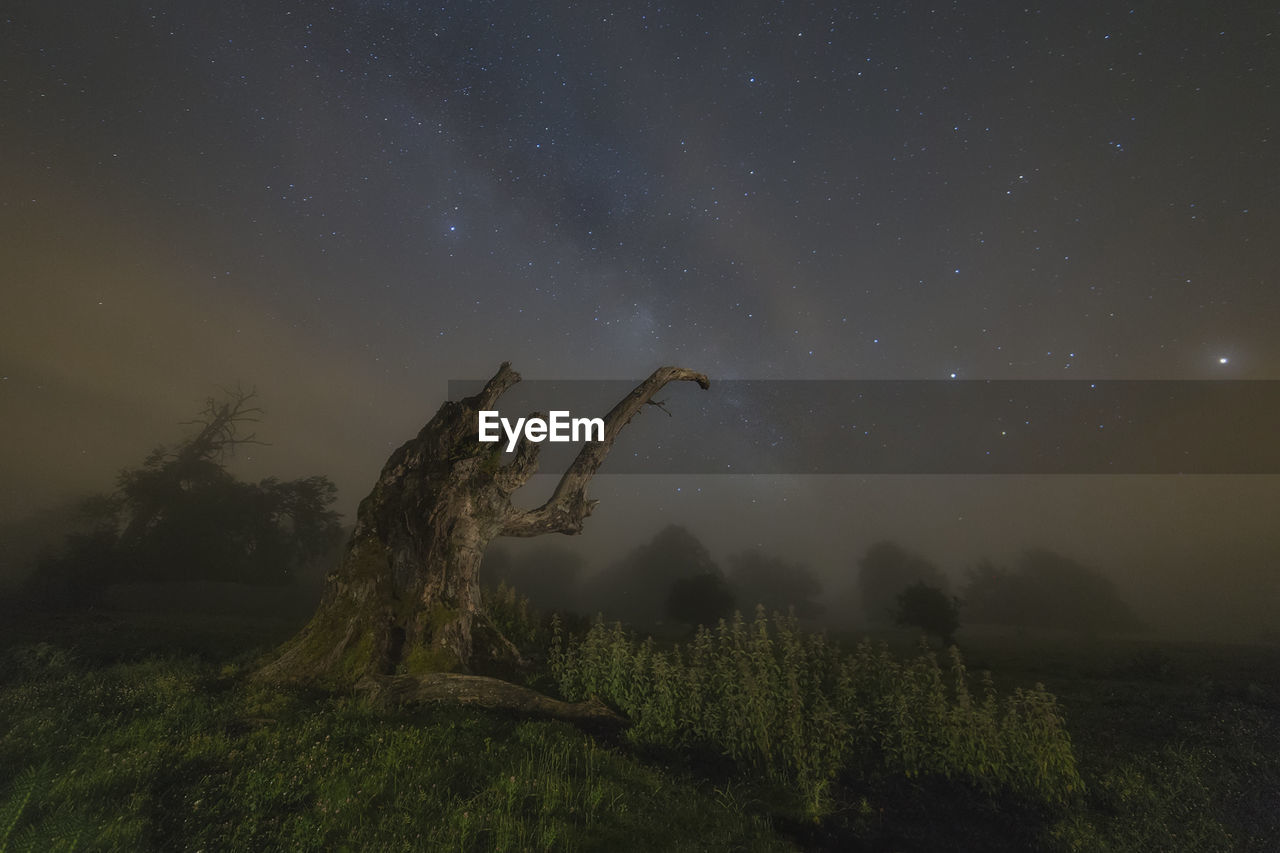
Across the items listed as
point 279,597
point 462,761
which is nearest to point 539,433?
point 462,761

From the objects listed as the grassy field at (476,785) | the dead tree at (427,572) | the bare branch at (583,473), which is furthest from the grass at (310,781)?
the bare branch at (583,473)

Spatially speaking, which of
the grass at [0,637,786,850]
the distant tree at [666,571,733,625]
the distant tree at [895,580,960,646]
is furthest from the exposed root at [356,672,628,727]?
the distant tree at [666,571,733,625]

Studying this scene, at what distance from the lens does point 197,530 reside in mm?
32906

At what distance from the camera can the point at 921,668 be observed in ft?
32.2

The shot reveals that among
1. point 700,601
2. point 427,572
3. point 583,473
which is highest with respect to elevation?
point 583,473

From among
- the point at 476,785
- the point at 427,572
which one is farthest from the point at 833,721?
the point at 427,572

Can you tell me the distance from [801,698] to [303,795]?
756cm

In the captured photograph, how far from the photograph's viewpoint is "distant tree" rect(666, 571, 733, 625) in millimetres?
43250

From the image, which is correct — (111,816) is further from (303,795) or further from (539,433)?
(539,433)

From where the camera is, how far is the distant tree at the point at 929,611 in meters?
32.2

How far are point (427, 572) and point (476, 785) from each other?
7.77 m

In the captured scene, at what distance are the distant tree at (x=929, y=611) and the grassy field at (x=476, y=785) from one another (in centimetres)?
2217

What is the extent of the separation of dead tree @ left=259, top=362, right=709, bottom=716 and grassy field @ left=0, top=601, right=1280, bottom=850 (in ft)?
3.98

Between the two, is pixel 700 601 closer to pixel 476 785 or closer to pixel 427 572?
pixel 427 572
